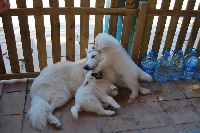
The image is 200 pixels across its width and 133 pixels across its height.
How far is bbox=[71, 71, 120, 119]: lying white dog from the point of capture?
2154mm

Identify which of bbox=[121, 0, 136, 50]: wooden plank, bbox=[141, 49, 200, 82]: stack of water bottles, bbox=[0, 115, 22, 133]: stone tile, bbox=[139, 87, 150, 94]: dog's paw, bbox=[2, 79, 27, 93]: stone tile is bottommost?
bbox=[0, 115, 22, 133]: stone tile

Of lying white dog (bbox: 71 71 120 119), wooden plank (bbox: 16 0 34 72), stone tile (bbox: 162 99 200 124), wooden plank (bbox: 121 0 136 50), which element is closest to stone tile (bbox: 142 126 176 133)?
stone tile (bbox: 162 99 200 124)

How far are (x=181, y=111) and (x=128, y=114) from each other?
1.86ft

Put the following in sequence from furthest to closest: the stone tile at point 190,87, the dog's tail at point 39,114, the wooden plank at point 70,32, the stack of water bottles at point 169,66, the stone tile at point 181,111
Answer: the stack of water bottles at point 169,66 → the stone tile at point 190,87 → the wooden plank at point 70,32 → the stone tile at point 181,111 → the dog's tail at point 39,114

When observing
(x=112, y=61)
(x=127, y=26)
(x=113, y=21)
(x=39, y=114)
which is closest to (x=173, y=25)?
(x=127, y=26)

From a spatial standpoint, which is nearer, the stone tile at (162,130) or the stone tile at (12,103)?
the stone tile at (162,130)

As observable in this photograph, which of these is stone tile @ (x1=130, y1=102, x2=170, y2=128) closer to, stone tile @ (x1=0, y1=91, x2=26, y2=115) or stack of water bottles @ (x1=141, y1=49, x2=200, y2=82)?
stack of water bottles @ (x1=141, y1=49, x2=200, y2=82)

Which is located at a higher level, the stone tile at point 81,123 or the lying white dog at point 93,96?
the lying white dog at point 93,96

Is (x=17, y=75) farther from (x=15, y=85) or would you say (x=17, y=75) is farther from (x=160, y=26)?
(x=160, y=26)

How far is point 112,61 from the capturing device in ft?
7.47

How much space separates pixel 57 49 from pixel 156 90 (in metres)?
1.25

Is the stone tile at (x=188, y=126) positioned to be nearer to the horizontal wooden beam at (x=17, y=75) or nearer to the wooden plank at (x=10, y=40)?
the horizontal wooden beam at (x=17, y=75)

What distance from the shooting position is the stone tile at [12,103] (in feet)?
7.44

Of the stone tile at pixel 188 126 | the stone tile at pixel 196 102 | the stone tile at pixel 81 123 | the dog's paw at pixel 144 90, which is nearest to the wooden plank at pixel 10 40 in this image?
the stone tile at pixel 81 123
